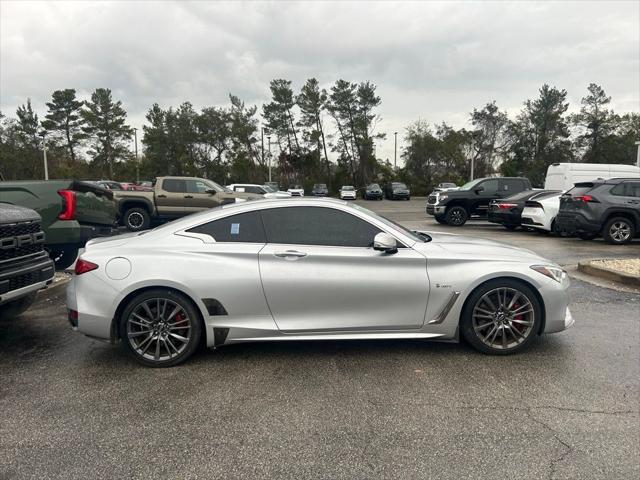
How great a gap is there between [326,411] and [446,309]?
1.44 metres

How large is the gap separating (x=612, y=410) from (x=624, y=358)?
3.78ft

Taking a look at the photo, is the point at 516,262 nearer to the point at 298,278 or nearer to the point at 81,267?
the point at 298,278

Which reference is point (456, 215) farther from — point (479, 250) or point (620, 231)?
point (479, 250)

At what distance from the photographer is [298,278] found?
12.5 ft

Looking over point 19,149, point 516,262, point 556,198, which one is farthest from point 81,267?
point 19,149

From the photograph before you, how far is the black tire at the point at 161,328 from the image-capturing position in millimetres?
3781

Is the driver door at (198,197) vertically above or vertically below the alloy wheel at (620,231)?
above

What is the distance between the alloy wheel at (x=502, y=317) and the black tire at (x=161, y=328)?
2435mm

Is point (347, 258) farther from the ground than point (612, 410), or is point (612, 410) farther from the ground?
point (347, 258)

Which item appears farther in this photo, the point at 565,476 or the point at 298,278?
the point at 298,278

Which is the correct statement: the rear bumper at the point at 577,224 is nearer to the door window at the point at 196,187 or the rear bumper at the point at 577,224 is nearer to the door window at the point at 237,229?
the door window at the point at 237,229

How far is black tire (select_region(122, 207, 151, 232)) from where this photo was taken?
14672mm

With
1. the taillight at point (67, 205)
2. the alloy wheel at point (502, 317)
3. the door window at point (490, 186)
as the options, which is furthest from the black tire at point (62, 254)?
the door window at point (490, 186)

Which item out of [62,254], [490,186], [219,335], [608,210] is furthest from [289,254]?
[490,186]
